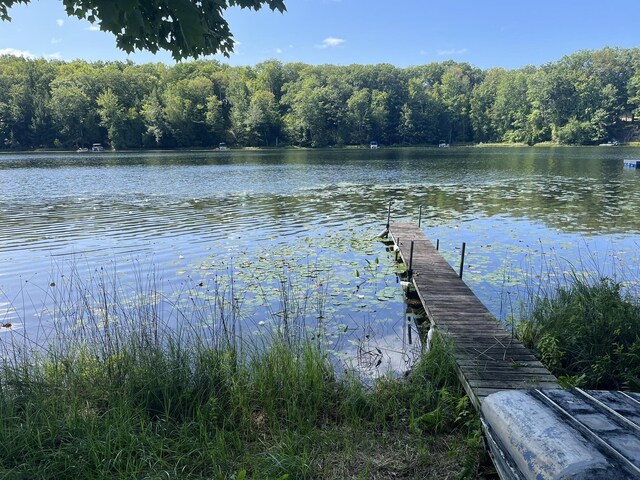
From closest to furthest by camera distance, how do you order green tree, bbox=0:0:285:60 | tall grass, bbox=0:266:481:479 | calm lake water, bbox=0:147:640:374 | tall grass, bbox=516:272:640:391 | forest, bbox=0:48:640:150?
1. green tree, bbox=0:0:285:60
2. tall grass, bbox=0:266:481:479
3. tall grass, bbox=516:272:640:391
4. calm lake water, bbox=0:147:640:374
5. forest, bbox=0:48:640:150

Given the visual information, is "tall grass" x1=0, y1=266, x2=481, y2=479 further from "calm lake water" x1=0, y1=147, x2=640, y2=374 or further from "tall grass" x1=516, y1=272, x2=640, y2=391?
"calm lake water" x1=0, y1=147, x2=640, y2=374

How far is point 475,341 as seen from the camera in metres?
5.88

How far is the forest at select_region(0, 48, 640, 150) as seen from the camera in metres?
95.3

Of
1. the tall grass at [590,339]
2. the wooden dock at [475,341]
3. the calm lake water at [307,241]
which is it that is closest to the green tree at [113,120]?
the calm lake water at [307,241]

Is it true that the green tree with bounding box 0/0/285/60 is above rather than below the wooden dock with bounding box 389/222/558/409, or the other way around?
above

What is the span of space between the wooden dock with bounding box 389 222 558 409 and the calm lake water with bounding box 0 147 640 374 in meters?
0.64

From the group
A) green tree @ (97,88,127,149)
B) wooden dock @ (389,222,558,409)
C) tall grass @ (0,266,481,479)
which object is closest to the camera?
tall grass @ (0,266,481,479)

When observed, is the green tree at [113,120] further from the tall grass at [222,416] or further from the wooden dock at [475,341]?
the tall grass at [222,416]

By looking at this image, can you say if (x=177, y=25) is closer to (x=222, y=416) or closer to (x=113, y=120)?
(x=222, y=416)

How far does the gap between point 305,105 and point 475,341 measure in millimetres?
101501

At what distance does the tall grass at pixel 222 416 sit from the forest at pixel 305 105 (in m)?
100

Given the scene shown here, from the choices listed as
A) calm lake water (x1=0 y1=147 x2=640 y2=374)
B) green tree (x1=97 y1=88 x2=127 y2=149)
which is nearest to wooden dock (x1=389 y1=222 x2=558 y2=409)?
calm lake water (x1=0 y1=147 x2=640 y2=374)

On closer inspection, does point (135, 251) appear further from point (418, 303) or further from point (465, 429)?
point (465, 429)

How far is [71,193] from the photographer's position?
26250mm
